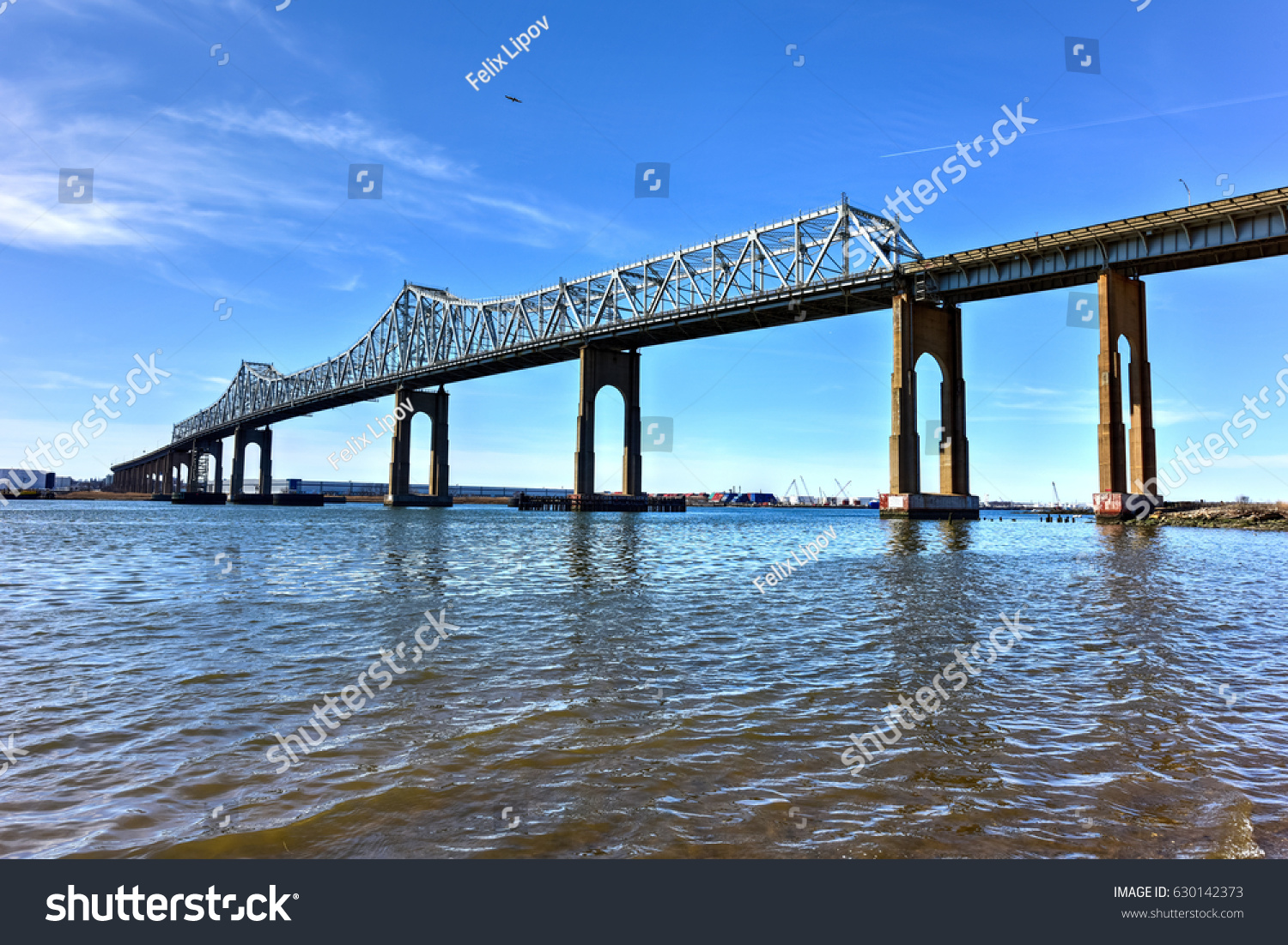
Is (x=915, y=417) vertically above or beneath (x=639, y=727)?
above

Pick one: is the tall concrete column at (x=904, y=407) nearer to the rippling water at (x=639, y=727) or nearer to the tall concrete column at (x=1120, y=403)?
the tall concrete column at (x=1120, y=403)

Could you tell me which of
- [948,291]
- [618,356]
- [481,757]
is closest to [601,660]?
[481,757]

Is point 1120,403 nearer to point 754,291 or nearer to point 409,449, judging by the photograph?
point 754,291

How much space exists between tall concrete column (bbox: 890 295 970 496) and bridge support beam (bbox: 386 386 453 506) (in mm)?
79070

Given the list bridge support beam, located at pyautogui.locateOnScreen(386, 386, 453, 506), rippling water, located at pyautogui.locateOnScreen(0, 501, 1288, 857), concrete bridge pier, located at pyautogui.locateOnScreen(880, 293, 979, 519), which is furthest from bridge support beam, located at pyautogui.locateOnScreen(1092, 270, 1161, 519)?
bridge support beam, located at pyautogui.locateOnScreen(386, 386, 453, 506)

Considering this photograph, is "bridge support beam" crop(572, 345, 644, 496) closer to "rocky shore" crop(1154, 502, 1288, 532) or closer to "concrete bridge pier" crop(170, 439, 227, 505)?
"rocky shore" crop(1154, 502, 1288, 532)

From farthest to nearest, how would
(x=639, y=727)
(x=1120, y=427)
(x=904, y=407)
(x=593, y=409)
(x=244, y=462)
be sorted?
(x=244, y=462), (x=593, y=409), (x=904, y=407), (x=1120, y=427), (x=639, y=727)

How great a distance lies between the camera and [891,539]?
129ft

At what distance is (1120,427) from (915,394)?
17.8 metres

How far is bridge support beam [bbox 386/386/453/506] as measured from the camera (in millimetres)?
119438

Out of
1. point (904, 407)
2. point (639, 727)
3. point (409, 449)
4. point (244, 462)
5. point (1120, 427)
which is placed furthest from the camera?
point (244, 462)

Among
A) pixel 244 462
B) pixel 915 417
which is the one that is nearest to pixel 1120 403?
pixel 915 417

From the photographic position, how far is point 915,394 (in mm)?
67812

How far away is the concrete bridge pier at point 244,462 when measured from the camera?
15238cm
